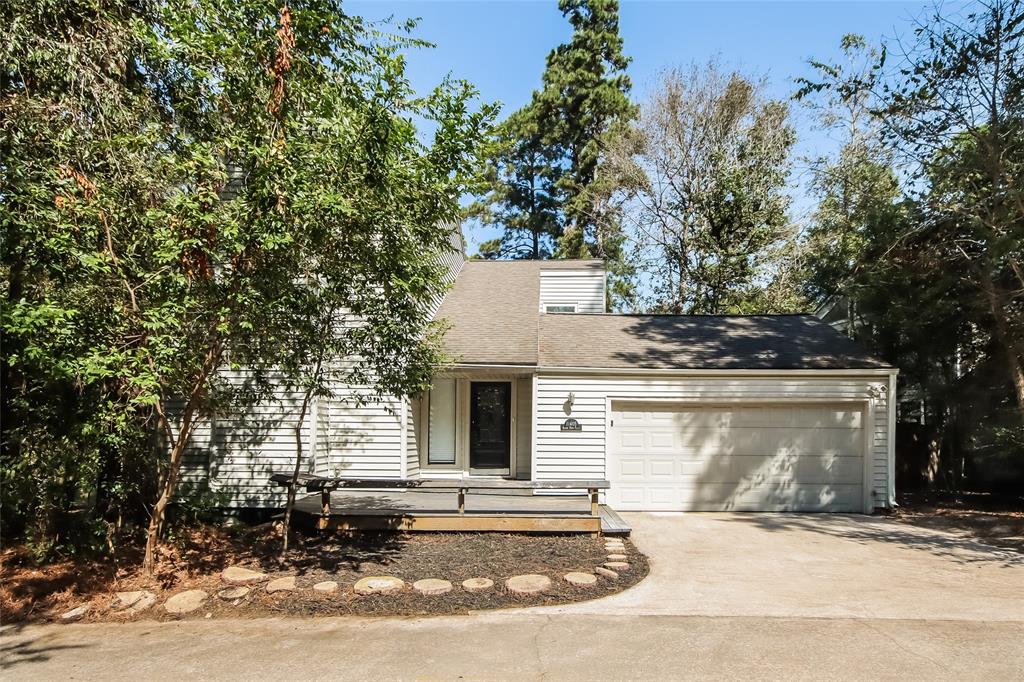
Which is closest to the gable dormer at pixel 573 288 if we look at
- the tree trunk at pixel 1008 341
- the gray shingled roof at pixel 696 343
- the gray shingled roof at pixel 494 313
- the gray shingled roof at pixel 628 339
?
the gray shingled roof at pixel 494 313

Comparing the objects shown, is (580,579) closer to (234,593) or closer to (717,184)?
(234,593)

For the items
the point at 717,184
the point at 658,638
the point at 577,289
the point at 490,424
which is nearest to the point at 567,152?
the point at 717,184

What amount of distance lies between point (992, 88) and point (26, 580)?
14.7 meters

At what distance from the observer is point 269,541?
27.2 ft

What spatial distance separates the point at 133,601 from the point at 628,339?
9401 millimetres

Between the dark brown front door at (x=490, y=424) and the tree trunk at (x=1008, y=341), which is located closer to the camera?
the tree trunk at (x=1008, y=341)

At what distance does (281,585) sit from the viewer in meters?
6.59

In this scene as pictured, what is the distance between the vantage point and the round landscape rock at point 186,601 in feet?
20.1

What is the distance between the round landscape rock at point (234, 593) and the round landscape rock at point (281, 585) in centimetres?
21

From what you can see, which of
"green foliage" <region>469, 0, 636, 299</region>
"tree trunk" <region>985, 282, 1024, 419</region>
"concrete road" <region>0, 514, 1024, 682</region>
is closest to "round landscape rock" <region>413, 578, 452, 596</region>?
"concrete road" <region>0, 514, 1024, 682</region>

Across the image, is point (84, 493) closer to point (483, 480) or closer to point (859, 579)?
point (483, 480)

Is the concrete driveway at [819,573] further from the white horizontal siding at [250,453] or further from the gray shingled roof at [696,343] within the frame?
the white horizontal siding at [250,453]

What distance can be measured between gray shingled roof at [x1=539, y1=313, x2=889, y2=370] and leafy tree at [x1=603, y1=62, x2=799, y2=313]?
910 cm

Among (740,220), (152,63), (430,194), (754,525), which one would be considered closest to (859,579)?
(754,525)
